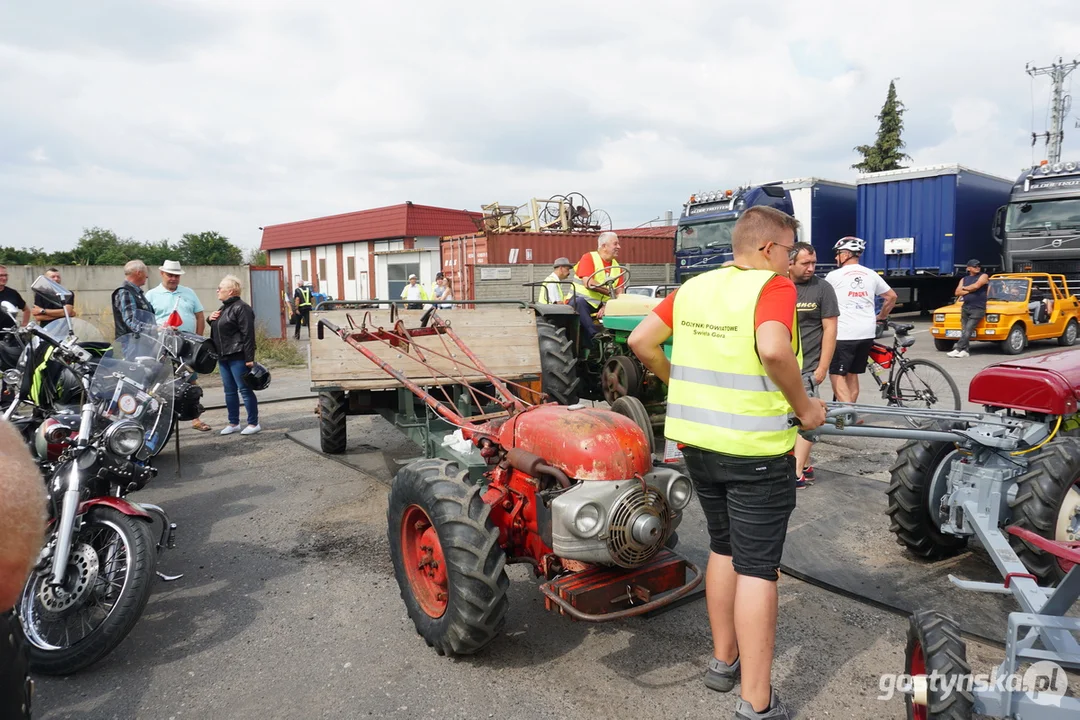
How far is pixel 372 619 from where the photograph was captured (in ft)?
11.6

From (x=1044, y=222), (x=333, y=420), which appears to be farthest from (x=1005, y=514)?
(x=1044, y=222)

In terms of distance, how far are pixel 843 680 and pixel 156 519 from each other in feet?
14.0

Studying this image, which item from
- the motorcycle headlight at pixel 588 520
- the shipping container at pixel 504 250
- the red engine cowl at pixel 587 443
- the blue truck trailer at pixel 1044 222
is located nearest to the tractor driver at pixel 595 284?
the red engine cowl at pixel 587 443

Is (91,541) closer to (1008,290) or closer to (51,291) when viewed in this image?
(51,291)

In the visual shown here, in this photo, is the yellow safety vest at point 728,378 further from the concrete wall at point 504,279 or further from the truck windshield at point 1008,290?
the concrete wall at point 504,279

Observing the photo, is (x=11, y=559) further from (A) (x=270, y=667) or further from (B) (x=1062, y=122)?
(B) (x=1062, y=122)

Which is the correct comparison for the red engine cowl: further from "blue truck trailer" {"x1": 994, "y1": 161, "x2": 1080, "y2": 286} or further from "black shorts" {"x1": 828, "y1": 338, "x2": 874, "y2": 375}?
"blue truck trailer" {"x1": 994, "y1": 161, "x2": 1080, "y2": 286}

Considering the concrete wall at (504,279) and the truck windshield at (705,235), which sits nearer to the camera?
the truck windshield at (705,235)

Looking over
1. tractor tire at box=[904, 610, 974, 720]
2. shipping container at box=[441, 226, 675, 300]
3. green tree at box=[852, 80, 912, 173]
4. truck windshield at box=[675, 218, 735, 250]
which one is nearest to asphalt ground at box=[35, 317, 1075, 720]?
tractor tire at box=[904, 610, 974, 720]

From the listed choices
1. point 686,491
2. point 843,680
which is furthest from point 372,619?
point 843,680

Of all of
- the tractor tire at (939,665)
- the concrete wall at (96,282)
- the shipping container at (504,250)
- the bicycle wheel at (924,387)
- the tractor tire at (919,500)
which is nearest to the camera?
the tractor tire at (939,665)

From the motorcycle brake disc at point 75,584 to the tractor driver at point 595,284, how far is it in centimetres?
454

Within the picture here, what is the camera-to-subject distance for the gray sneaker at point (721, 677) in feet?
9.20

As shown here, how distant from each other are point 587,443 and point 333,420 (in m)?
4.02
